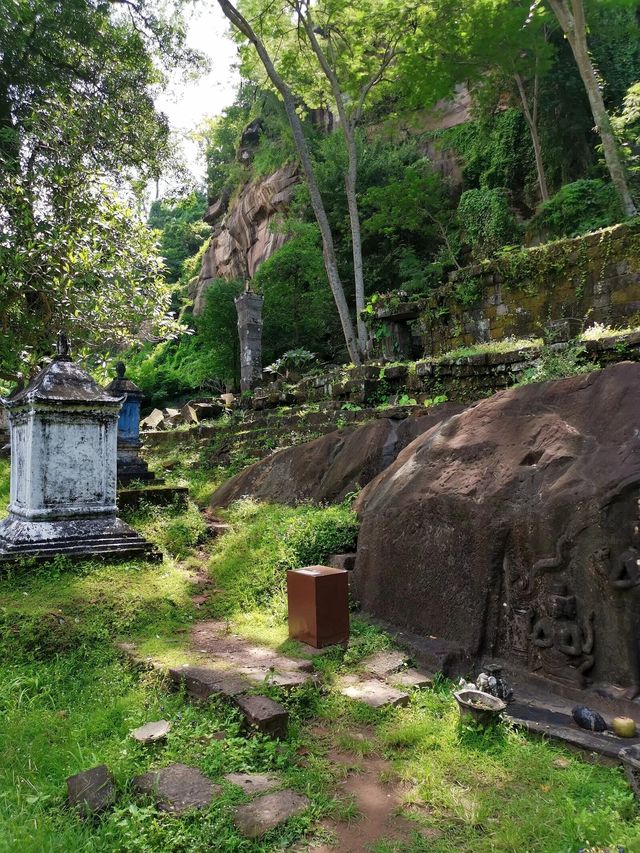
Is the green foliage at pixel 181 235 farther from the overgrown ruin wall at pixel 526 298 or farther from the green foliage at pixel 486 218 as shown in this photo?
the overgrown ruin wall at pixel 526 298

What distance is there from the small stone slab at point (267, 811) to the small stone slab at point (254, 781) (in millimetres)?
62

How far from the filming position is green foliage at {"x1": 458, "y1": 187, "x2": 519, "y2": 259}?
16.6m

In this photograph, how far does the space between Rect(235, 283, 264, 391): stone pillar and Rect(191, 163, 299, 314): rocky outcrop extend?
→ 7414 millimetres

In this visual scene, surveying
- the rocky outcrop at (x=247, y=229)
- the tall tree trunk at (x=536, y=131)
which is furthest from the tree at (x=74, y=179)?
the rocky outcrop at (x=247, y=229)

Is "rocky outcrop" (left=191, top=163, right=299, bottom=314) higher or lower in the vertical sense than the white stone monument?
higher

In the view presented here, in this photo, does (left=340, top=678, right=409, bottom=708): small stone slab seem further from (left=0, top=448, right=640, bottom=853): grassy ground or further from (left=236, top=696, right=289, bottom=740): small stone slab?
(left=236, top=696, right=289, bottom=740): small stone slab

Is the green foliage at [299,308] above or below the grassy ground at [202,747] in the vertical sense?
above

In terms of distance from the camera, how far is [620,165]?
442 inches

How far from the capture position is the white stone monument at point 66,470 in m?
5.68

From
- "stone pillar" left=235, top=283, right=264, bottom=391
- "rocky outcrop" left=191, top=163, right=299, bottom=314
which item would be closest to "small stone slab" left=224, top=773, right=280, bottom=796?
"stone pillar" left=235, top=283, right=264, bottom=391

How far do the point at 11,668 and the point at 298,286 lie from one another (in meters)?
16.8

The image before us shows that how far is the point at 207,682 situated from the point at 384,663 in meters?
1.26

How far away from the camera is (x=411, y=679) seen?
153 inches

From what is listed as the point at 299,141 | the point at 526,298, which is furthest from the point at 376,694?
the point at 299,141
